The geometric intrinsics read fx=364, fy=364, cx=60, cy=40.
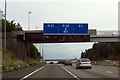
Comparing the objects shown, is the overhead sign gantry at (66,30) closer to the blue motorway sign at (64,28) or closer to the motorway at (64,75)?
the blue motorway sign at (64,28)

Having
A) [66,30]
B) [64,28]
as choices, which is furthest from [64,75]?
[64,28]

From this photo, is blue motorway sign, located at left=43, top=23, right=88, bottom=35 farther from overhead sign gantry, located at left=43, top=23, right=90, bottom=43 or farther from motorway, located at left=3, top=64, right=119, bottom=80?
motorway, located at left=3, top=64, right=119, bottom=80

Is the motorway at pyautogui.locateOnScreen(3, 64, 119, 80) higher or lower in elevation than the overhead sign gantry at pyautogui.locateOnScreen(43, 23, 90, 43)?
lower

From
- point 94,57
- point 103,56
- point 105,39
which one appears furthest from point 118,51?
point 105,39

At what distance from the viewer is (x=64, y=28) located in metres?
68.8

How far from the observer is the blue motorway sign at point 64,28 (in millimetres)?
68688

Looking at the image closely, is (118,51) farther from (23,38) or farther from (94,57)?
(23,38)

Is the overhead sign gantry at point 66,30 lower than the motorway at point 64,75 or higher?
higher

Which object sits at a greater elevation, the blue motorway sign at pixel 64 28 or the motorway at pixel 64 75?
the blue motorway sign at pixel 64 28

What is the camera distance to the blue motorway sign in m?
68.7

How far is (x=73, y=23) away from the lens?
68.9 meters

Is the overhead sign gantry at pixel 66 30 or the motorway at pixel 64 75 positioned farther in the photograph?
the overhead sign gantry at pixel 66 30

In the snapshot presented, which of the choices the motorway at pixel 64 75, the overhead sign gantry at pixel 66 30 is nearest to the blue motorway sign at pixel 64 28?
the overhead sign gantry at pixel 66 30

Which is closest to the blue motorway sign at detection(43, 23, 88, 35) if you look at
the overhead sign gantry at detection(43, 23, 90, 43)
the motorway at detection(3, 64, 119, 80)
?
the overhead sign gantry at detection(43, 23, 90, 43)
